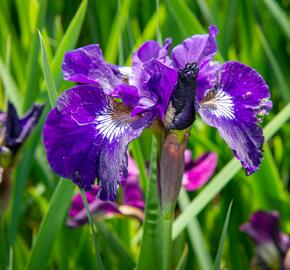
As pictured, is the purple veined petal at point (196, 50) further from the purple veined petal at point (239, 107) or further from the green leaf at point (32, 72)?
the green leaf at point (32, 72)

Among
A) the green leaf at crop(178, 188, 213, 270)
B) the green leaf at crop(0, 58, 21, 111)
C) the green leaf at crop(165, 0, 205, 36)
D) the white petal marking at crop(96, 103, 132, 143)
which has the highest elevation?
the white petal marking at crop(96, 103, 132, 143)

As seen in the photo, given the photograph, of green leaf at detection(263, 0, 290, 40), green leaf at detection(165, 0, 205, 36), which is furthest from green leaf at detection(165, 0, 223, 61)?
green leaf at detection(263, 0, 290, 40)

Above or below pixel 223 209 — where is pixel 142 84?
above

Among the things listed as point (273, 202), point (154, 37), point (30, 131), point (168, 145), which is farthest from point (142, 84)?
point (154, 37)

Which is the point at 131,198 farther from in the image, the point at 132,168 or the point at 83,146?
the point at 83,146

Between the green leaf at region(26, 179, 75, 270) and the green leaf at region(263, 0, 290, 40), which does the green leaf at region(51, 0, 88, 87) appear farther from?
the green leaf at region(263, 0, 290, 40)

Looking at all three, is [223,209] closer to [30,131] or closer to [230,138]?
[30,131]

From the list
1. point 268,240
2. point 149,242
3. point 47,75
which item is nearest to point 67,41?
point 47,75
